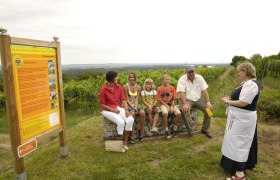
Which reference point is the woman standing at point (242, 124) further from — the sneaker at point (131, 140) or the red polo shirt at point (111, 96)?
the red polo shirt at point (111, 96)

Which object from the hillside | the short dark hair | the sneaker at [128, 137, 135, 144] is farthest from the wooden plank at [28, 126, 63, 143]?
the sneaker at [128, 137, 135, 144]

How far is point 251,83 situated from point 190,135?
2.67 meters

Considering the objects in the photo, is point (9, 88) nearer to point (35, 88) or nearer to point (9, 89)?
point (9, 89)

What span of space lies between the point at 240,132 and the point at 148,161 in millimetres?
1828

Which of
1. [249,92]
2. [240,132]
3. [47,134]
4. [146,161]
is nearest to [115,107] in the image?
[146,161]

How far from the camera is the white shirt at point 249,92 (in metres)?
3.42

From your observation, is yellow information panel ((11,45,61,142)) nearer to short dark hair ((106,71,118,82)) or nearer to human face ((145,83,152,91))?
short dark hair ((106,71,118,82))

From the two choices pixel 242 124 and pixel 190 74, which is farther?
pixel 190 74

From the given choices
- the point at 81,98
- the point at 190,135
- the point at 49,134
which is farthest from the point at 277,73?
the point at 49,134

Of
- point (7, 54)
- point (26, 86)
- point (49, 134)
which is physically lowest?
point (49, 134)

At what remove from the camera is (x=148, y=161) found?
452cm

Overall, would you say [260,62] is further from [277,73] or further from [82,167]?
[82,167]

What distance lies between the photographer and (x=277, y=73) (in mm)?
22969

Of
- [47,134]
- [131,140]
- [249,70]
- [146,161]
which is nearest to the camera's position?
[249,70]
